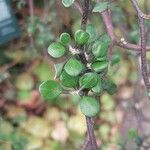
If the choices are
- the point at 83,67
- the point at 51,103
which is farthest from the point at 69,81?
the point at 51,103

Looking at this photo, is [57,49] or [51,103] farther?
[51,103]

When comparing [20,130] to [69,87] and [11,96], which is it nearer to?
[11,96]

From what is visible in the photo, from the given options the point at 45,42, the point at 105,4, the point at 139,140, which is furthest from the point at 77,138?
the point at 105,4

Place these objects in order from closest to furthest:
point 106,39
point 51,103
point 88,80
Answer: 1. point 88,80
2. point 106,39
3. point 51,103

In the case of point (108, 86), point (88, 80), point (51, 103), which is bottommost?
point (51, 103)

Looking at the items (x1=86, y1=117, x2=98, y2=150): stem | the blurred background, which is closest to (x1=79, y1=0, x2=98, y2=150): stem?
(x1=86, y1=117, x2=98, y2=150): stem

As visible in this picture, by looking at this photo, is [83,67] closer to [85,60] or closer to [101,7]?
[85,60]
